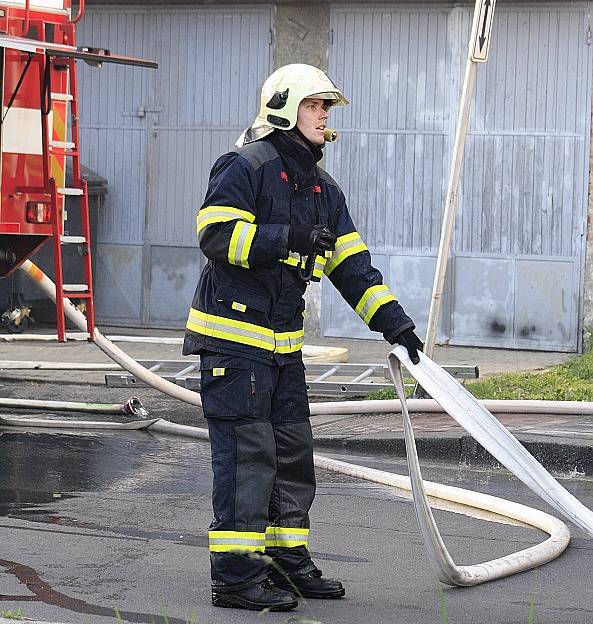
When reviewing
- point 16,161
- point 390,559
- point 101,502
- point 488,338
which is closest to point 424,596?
point 390,559

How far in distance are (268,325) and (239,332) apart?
12cm

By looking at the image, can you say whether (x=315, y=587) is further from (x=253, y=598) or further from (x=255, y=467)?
(x=255, y=467)

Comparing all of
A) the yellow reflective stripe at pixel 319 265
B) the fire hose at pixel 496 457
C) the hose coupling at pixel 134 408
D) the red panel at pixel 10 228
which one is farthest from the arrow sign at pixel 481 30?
the yellow reflective stripe at pixel 319 265

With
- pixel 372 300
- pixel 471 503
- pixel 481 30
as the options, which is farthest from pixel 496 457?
pixel 481 30

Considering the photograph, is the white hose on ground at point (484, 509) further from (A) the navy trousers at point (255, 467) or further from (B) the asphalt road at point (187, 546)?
(A) the navy trousers at point (255, 467)

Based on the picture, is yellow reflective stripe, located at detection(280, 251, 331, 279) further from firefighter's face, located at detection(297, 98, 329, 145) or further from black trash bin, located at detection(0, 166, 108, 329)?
black trash bin, located at detection(0, 166, 108, 329)

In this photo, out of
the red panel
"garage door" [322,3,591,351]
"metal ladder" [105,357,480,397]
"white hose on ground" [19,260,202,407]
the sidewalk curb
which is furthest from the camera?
"garage door" [322,3,591,351]

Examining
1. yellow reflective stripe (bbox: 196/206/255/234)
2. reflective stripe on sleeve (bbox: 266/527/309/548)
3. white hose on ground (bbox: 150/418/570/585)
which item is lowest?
white hose on ground (bbox: 150/418/570/585)

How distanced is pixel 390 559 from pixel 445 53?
26.4 ft

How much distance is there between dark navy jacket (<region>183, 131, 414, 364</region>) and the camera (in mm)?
4695

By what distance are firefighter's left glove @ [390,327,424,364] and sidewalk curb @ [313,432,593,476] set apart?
8.71 ft

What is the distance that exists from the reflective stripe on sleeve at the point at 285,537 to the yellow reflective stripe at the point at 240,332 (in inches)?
25.2

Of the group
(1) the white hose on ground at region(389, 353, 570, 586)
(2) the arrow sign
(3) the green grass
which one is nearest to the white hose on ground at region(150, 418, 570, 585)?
(1) the white hose on ground at region(389, 353, 570, 586)

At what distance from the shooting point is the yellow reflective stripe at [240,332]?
4.80 metres
